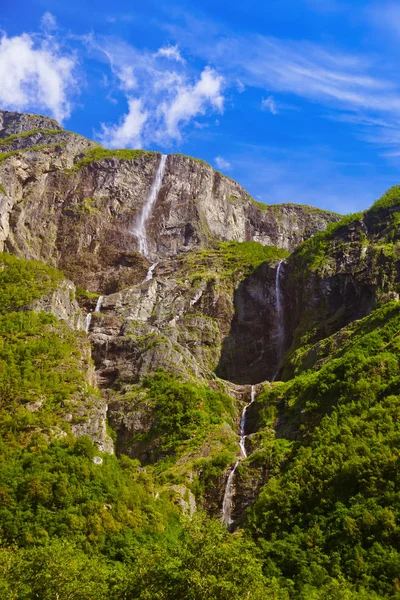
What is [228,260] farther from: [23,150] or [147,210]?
[23,150]

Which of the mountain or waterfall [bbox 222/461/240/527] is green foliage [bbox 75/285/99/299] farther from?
waterfall [bbox 222/461/240/527]

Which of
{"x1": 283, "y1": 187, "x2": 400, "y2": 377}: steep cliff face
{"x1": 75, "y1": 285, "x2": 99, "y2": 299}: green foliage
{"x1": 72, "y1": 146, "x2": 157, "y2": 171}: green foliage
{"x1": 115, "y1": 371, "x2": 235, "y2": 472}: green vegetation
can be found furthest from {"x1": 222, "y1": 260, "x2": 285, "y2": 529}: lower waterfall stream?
{"x1": 72, "y1": 146, "x2": 157, "y2": 171}: green foliage

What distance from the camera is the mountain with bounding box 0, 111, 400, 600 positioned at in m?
36.0

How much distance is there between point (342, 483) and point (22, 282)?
1867 inches

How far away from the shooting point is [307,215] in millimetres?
133250

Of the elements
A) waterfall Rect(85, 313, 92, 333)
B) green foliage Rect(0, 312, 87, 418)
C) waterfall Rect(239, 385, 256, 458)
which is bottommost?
waterfall Rect(239, 385, 256, 458)

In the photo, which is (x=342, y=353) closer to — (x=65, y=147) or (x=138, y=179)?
(x=138, y=179)

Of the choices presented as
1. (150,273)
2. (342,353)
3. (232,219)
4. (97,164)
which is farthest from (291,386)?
(97,164)

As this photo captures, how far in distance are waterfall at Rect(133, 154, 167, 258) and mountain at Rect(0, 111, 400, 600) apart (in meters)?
0.44

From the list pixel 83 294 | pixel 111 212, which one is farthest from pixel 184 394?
pixel 111 212

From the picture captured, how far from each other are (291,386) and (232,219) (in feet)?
209

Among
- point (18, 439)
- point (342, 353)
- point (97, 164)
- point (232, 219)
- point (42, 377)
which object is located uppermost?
point (97, 164)

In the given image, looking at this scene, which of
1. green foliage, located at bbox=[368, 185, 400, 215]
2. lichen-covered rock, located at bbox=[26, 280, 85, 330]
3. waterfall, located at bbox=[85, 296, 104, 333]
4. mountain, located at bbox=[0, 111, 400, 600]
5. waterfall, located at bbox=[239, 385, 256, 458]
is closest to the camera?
mountain, located at bbox=[0, 111, 400, 600]

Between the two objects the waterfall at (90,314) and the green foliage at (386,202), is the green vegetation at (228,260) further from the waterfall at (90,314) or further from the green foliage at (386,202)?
the green foliage at (386,202)
